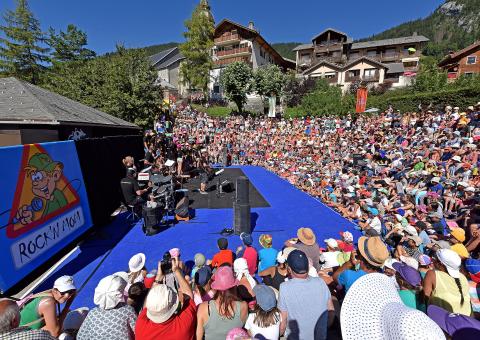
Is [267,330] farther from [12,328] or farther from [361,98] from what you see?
[361,98]

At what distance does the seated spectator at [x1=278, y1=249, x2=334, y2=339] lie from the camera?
7.96 feet

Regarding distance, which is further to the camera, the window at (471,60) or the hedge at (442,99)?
the window at (471,60)

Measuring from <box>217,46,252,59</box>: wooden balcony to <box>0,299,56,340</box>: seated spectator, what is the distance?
41.3 metres

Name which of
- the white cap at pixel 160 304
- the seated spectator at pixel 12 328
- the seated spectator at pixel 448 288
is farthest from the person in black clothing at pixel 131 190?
the seated spectator at pixel 448 288

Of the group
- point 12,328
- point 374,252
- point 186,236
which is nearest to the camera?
point 12,328

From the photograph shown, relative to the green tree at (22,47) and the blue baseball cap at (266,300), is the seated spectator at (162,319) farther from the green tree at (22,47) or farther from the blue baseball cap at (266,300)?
the green tree at (22,47)

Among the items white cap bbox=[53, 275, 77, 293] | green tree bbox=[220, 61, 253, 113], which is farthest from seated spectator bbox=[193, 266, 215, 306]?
green tree bbox=[220, 61, 253, 113]

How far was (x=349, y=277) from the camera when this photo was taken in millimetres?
3088

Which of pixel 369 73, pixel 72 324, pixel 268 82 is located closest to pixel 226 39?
pixel 268 82

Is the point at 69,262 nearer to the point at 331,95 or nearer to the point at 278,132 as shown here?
the point at 278,132

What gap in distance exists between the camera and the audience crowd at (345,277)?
187cm

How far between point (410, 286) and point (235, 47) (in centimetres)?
4269

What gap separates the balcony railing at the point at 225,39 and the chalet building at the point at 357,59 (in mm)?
12431

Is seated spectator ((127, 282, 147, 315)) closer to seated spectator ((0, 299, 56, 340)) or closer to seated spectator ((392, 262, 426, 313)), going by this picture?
seated spectator ((0, 299, 56, 340))
